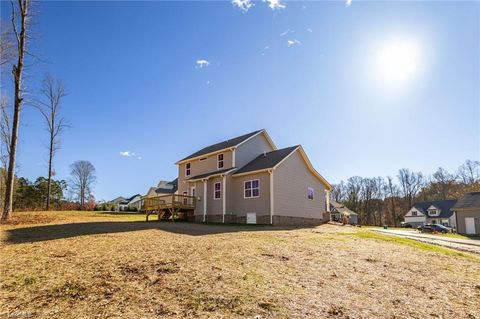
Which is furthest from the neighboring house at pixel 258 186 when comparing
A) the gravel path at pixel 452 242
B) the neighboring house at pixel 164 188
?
the neighboring house at pixel 164 188

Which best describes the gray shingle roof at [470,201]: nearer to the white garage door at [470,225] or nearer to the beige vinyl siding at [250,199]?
the white garage door at [470,225]

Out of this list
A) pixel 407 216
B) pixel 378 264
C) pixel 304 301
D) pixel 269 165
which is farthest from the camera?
pixel 407 216

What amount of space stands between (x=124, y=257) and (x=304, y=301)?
14.9 ft

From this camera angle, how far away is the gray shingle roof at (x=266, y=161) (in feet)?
72.1

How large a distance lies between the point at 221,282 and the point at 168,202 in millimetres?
19843

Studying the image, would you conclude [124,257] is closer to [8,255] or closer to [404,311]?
[8,255]

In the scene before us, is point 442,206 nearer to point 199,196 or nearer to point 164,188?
point 164,188

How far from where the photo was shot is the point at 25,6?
16203 millimetres

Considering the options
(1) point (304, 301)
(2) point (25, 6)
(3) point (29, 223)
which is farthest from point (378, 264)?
(2) point (25, 6)

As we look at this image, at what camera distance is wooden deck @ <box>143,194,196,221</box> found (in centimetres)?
2398

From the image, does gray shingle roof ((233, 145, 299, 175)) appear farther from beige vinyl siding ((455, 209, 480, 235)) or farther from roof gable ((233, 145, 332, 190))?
beige vinyl siding ((455, 209, 480, 235))

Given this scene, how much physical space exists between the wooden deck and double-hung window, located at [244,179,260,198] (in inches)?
195

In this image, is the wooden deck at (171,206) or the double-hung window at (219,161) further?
the double-hung window at (219,161)

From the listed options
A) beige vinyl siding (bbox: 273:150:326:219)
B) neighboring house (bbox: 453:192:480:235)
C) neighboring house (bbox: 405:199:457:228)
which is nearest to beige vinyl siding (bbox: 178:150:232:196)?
beige vinyl siding (bbox: 273:150:326:219)
